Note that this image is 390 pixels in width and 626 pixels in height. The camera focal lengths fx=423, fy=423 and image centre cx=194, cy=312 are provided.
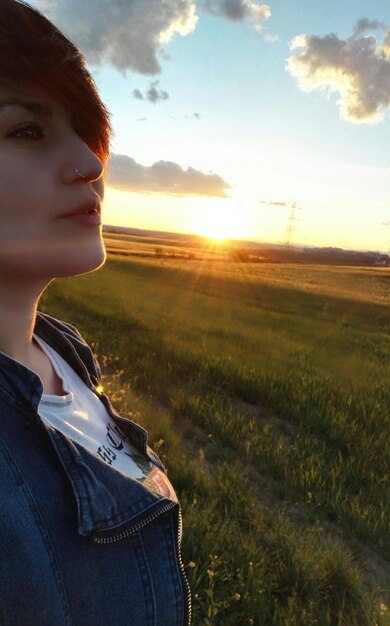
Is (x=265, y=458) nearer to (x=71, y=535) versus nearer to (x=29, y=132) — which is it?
(x=71, y=535)

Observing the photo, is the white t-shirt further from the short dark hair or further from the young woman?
the short dark hair

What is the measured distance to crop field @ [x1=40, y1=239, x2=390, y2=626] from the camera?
2191 millimetres

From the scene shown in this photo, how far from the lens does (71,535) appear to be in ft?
2.89

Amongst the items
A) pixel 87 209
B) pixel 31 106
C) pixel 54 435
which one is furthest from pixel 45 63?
pixel 54 435

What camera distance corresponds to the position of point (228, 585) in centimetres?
215

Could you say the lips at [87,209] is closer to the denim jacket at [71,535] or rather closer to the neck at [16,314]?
the neck at [16,314]

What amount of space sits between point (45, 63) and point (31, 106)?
5.2 inches

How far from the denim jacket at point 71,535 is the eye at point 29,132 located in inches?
19.8

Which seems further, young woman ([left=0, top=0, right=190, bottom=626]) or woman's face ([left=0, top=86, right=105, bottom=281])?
woman's face ([left=0, top=86, right=105, bottom=281])

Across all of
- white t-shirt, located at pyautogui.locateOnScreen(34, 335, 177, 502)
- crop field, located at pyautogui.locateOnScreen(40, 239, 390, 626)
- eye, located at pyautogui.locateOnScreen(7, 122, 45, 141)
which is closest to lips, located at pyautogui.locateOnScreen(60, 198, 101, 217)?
eye, located at pyautogui.locateOnScreen(7, 122, 45, 141)

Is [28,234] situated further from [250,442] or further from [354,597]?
[250,442]

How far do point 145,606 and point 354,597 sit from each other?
1.77 metres

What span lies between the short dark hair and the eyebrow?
0.11 feet

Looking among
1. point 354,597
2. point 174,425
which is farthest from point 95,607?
point 174,425
